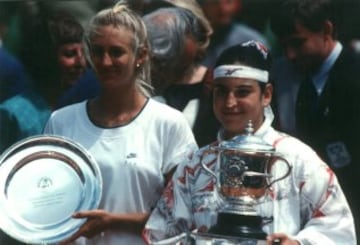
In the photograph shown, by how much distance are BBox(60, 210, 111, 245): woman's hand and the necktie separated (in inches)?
26.4

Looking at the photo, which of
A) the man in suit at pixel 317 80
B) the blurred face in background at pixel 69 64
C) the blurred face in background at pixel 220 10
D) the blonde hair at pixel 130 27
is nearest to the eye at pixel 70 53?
the blurred face in background at pixel 69 64

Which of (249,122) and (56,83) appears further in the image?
(56,83)

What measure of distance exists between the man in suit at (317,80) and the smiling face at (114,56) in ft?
1.50

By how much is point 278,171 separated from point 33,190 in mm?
782

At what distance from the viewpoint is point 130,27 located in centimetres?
381

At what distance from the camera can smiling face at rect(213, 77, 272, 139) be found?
368 centimetres

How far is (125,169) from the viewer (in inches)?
147

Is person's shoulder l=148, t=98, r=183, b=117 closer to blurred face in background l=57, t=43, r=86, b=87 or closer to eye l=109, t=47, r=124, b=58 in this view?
eye l=109, t=47, r=124, b=58

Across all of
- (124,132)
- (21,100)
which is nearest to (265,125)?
(124,132)

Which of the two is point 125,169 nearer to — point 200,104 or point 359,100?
point 200,104

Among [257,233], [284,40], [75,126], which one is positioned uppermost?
[284,40]

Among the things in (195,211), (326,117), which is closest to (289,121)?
(326,117)

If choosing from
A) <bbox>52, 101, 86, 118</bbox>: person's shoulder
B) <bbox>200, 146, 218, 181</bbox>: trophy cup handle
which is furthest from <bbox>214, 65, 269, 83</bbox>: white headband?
<bbox>52, 101, 86, 118</bbox>: person's shoulder

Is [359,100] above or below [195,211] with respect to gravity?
above
